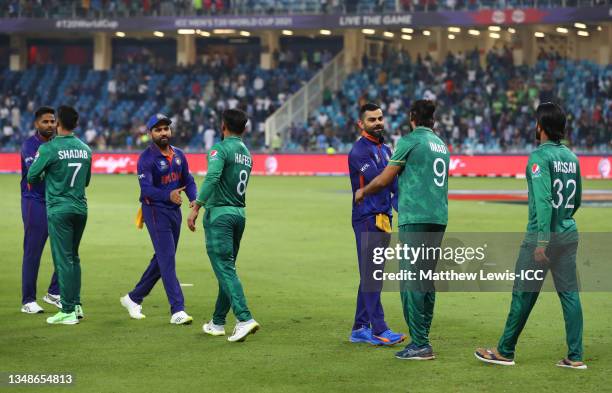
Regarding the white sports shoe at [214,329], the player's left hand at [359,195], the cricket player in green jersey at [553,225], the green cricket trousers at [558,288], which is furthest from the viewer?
the white sports shoe at [214,329]

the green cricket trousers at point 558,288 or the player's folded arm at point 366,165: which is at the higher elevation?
the player's folded arm at point 366,165

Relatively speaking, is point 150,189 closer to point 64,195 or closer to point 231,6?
point 64,195

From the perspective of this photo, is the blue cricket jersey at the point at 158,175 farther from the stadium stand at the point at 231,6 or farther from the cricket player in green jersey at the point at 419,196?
the stadium stand at the point at 231,6

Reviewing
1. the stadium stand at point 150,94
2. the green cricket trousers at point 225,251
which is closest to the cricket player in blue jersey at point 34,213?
the green cricket trousers at point 225,251

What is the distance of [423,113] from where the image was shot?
30.1ft

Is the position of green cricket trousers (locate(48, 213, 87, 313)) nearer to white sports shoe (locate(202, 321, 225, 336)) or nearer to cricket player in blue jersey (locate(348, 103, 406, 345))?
white sports shoe (locate(202, 321, 225, 336))

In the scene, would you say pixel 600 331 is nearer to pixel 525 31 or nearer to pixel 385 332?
pixel 385 332

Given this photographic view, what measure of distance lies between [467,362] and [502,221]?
46.5 feet

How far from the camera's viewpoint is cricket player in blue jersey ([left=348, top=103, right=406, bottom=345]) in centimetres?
991

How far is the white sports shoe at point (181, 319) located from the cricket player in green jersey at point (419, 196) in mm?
2731

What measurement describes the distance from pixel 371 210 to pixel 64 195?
322 cm

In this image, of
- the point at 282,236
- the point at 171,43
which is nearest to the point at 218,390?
the point at 282,236

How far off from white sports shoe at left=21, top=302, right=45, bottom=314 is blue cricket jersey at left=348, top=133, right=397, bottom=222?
152 inches

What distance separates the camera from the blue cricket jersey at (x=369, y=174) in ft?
32.5
